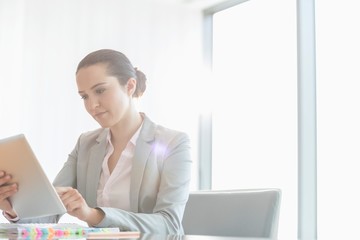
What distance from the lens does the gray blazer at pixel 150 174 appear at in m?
1.83

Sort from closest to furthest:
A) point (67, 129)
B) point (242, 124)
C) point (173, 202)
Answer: point (173, 202)
point (67, 129)
point (242, 124)

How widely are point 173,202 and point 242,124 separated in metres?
2.71

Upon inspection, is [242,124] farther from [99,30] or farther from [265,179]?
[99,30]

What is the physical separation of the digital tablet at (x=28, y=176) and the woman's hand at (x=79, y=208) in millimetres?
60

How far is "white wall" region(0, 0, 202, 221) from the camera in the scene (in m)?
3.92

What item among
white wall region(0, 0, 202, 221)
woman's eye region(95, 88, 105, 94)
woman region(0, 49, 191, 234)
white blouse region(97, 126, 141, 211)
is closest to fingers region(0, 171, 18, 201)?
woman region(0, 49, 191, 234)

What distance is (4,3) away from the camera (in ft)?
12.8

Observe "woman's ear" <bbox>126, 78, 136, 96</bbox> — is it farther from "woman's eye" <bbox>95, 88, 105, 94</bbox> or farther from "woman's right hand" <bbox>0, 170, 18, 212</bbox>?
"woman's right hand" <bbox>0, 170, 18, 212</bbox>

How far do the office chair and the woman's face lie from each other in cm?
41

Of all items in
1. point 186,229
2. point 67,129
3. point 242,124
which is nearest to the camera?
point 186,229
